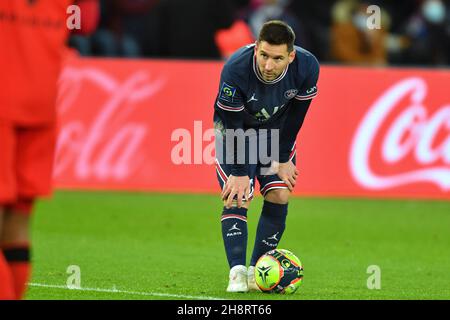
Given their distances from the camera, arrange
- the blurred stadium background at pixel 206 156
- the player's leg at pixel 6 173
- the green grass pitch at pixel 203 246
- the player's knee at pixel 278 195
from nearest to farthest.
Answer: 1. the player's leg at pixel 6 173
2. the green grass pitch at pixel 203 246
3. the player's knee at pixel 278 195
4. the blurred stadium background at pixel 206 156

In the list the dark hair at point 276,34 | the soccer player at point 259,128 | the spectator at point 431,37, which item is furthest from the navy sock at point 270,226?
the spectator at point 431,37

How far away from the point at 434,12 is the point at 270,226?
40.6ft

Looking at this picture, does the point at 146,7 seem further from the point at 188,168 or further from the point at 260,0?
the point at 188,168

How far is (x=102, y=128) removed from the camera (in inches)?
569

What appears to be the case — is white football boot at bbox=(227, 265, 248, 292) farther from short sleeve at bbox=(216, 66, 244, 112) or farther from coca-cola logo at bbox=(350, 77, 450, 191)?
coca-cola logo at bbox=(350, 77, 450, 191)

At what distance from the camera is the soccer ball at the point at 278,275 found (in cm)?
785

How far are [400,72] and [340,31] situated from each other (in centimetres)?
336

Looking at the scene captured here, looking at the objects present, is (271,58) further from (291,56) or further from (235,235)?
(235,235)

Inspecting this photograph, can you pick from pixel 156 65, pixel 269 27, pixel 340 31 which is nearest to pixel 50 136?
pixel 269 27

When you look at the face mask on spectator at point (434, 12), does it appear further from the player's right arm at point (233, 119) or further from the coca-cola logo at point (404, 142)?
the player's right arm at point (233, 119)

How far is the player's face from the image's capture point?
300 inches

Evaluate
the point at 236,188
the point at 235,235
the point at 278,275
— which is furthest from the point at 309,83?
the point at 278,275

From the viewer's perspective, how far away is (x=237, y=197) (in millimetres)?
7926

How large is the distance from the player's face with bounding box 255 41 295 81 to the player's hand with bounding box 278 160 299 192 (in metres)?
0.75
